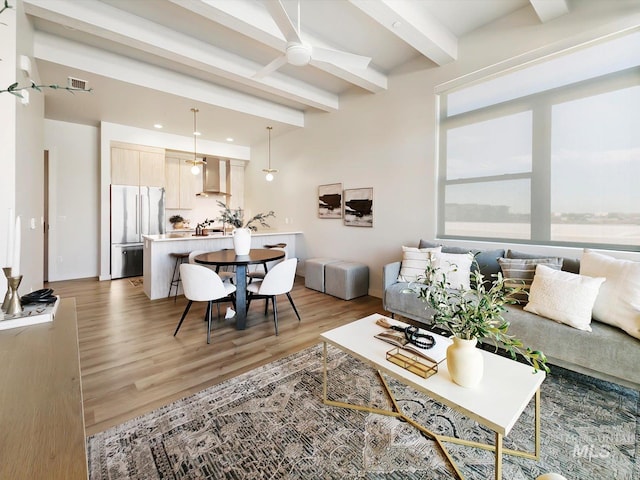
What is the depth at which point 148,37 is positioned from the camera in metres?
3.11

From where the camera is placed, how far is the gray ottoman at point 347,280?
4.36 m

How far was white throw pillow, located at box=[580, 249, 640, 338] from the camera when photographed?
1.98 meters

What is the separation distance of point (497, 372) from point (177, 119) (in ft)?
20.0

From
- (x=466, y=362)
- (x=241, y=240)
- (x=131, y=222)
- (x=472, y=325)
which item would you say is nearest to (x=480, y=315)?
(x=472, y=325)

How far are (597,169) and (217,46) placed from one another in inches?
172

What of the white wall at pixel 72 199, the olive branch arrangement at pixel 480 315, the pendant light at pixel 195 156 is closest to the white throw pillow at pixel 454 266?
the olive branch arrangement at pixel 480 315

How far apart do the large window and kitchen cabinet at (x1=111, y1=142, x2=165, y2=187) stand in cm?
563

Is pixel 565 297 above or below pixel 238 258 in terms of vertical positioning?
below

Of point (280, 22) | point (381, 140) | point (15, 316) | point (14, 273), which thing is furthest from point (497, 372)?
point (381, 140)

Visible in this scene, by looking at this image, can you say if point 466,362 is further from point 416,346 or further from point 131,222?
point 131,222

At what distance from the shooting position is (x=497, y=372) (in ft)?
5.00

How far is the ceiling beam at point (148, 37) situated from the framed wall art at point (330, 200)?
1.69 meters

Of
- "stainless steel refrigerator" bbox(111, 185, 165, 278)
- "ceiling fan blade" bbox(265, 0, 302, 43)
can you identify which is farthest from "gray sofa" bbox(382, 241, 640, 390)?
"stainless steel refrigerator" bbox(111, 185, 165, 278)

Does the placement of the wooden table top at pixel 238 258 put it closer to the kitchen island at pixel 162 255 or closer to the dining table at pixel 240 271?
the dining table at pixel 240 271
